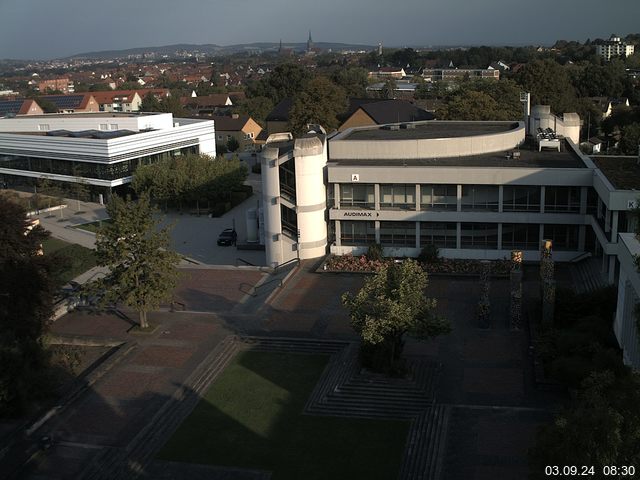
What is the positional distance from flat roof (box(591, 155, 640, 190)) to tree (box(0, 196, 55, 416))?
78.7ft

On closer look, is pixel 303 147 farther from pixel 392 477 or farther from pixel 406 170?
pixel 392 477

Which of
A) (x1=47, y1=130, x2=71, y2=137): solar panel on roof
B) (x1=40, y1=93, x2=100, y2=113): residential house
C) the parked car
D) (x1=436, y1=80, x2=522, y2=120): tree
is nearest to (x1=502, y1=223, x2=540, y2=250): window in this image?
the parked car

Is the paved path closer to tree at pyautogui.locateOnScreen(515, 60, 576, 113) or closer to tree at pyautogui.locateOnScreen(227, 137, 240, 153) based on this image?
tree at pyautogui.locateOnScreen(227, 137, 240, 153)

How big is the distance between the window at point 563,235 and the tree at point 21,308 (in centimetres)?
2323

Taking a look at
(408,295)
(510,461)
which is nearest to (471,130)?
(408,295)

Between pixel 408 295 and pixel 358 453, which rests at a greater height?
pixel 408 295

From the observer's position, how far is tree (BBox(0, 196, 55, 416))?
22453 millimetres

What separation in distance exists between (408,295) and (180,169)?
34.5m

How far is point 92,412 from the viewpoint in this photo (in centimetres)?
2302

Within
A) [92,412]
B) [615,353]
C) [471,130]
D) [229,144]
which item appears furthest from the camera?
[229,144]

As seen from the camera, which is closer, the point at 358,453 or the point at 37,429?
the point at 358,453

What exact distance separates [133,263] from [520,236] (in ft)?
62.6

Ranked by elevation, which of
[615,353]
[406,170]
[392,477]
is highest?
[406,170]

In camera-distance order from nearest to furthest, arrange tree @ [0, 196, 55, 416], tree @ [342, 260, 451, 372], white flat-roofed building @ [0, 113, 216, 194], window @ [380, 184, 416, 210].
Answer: tree @ [0, 196, 55, 416], tree @ [342, 260, 451, 372], window @ [380, 184, 416, 210], white flat-roofed building @ [0, 113, 216, 194]
